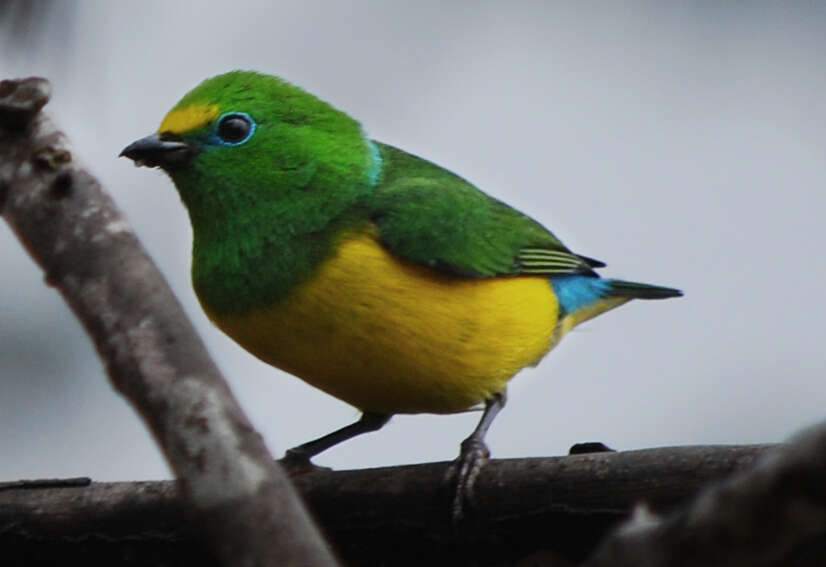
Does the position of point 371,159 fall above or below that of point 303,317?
above

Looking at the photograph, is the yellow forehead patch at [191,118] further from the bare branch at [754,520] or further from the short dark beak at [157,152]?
the bare branch at [754,520]

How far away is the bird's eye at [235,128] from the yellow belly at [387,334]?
548 mm

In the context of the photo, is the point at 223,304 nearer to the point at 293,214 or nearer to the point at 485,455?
the point at 293,214

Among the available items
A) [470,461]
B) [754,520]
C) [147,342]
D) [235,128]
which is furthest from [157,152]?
[754,520]

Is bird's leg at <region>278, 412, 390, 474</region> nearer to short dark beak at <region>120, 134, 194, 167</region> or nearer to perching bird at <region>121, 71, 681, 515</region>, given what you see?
perching bird at <region>121, 71, 681, 515</region>

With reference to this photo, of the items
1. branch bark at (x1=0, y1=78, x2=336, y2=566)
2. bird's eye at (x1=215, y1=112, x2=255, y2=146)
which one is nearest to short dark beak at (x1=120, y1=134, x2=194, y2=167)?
bird's eye at (x1=215, y1=112, x2=255, y2=146)

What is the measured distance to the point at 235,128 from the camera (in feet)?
14.4

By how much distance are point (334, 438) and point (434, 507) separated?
129cm

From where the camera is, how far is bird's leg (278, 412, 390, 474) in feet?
14.5

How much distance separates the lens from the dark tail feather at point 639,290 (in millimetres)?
5410

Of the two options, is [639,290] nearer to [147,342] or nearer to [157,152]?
[157,152]

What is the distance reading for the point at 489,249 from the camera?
15.2 ft

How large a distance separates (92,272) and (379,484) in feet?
4.77

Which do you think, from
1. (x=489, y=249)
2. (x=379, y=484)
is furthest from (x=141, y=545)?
(x=489, y=249)
